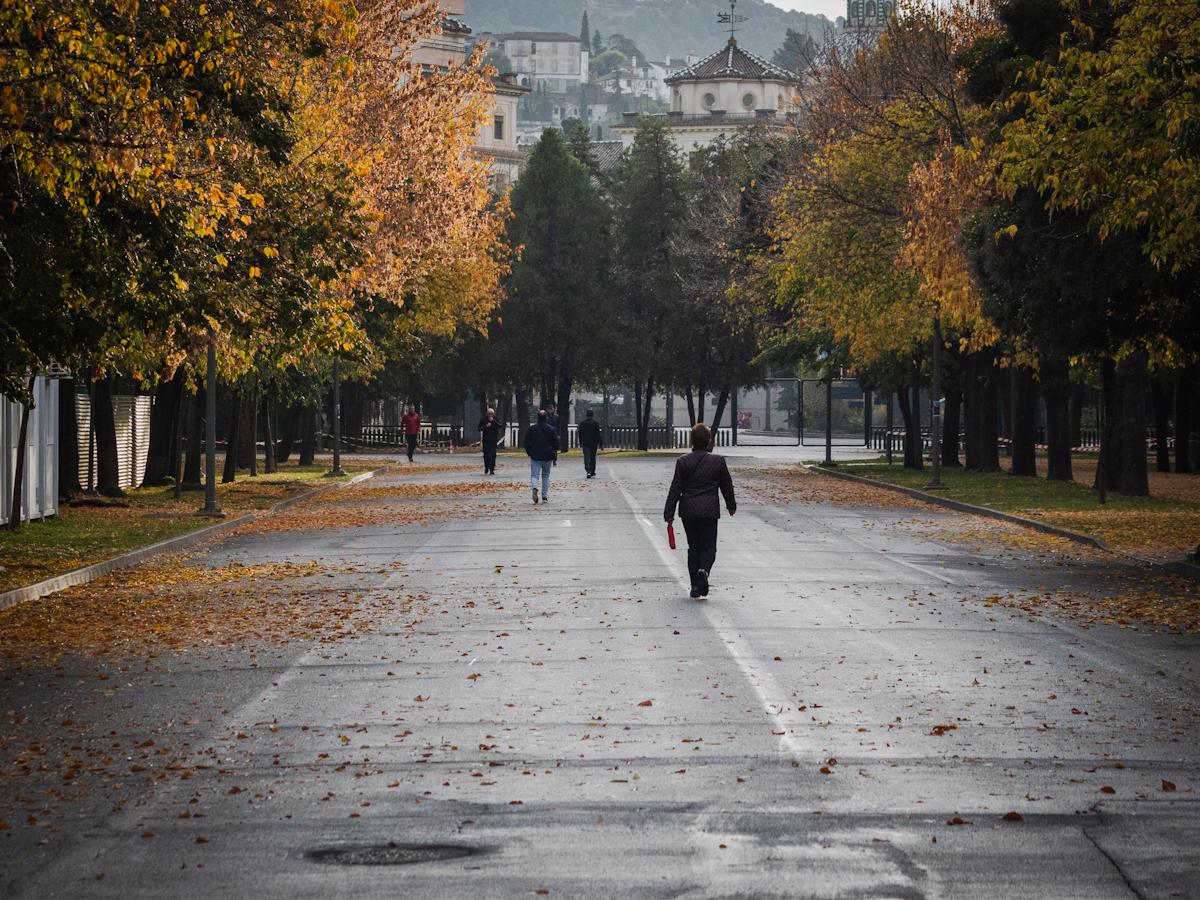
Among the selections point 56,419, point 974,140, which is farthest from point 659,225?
point 974,140

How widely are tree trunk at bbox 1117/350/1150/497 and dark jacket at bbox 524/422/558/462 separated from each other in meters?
11.3

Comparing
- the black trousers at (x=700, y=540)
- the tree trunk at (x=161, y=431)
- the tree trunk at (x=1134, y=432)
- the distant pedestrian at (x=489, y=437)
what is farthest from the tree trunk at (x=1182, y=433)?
the black trousers at (x=700, y=540)

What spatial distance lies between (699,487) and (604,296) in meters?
67.9

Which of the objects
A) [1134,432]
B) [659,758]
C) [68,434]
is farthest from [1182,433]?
[659,758]

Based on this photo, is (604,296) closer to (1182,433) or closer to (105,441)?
(1182,433)

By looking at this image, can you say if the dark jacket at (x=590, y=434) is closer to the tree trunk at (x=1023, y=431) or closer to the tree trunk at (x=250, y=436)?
the tree trunk at (x=250, y=436)

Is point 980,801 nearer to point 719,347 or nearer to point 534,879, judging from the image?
point 534,879

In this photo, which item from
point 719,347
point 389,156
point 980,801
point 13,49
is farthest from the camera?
point 719,347

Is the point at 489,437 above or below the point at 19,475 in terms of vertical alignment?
below

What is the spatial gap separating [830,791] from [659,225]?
271 feet

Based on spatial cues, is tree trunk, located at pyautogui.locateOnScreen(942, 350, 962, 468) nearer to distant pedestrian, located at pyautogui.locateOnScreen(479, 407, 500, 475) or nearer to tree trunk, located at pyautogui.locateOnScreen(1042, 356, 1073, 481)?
tree trunk, located at pyautogui.locateOnScreen(1042, 356, 1073, 481)

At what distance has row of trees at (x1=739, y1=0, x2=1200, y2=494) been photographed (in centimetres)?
2016

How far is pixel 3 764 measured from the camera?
9.69m

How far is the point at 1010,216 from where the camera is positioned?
88.1ft
